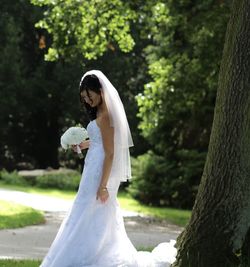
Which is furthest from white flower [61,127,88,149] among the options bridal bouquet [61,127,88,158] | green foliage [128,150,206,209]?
green foliage [128,150,206,209]

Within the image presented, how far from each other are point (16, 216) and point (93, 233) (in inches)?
313

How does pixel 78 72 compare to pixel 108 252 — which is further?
pixel 78 72

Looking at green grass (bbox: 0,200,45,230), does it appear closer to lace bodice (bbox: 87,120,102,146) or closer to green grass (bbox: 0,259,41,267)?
green grass (bbox: 0,259,41,267)

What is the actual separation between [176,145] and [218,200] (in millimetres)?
16116

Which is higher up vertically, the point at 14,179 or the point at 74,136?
the point at 74,136

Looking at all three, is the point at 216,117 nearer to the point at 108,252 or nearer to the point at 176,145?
the point at 108,252

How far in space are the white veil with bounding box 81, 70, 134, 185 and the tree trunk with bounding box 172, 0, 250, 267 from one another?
36.3 inches

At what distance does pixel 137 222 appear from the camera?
16.2 m

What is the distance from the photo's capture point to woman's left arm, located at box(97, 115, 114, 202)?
6953 millimetres

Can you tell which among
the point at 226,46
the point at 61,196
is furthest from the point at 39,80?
the point at 226,46

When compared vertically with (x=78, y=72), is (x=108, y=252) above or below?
below

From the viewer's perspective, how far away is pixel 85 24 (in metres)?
17.6

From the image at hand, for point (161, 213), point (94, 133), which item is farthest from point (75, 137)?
point (161, 213)

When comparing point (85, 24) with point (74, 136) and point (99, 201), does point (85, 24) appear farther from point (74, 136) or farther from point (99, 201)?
point (99, 201)
